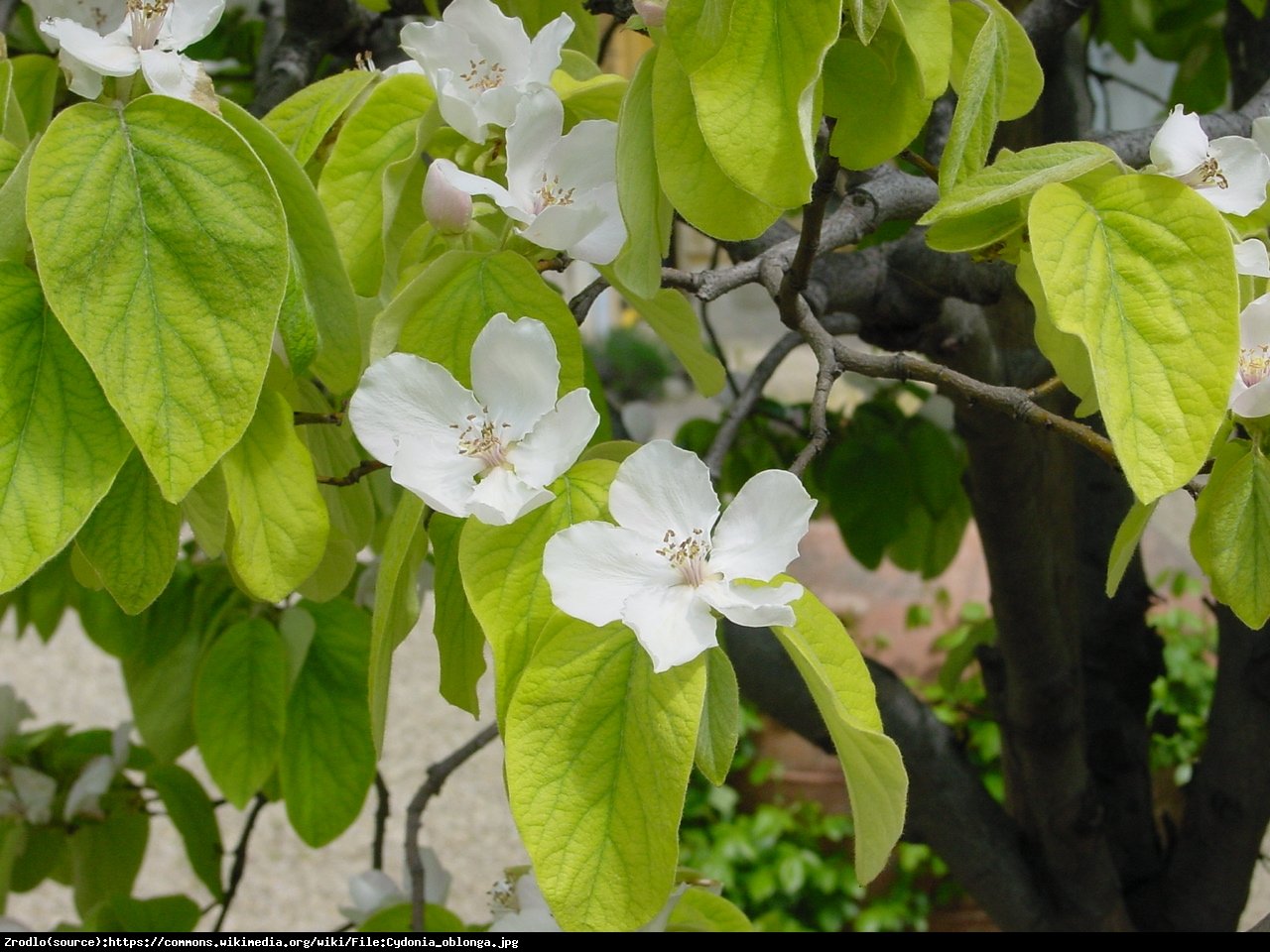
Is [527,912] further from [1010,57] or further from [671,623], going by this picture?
[1010,57]

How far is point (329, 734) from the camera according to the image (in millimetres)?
827

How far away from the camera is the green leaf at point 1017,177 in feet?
1.21

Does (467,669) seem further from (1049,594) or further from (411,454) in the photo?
(1049,594)

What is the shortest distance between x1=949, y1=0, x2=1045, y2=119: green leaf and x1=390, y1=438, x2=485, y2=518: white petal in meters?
0.23

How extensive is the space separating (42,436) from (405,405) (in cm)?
11

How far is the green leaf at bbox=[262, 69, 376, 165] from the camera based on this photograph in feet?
1.52

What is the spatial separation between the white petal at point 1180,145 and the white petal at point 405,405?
243 mm

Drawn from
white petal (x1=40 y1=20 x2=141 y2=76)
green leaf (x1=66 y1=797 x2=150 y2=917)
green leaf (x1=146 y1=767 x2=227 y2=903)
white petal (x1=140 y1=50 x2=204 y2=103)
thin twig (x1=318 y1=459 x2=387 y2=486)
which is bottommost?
green leaf (x1=66 y1=797 x2=150 y2=917)

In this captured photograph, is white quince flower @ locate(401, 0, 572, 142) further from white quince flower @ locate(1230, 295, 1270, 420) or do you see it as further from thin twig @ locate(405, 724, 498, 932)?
thin twig @ locate(405, 724, 498, 932)

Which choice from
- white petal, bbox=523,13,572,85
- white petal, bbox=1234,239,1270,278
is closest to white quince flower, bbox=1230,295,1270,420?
white petal, bbox=1234,239,1270,278

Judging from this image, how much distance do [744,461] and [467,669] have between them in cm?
84

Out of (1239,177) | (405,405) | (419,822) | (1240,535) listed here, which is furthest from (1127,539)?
(419,822)

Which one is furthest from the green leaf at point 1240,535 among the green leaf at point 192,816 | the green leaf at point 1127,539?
the green leaf at point 192,816

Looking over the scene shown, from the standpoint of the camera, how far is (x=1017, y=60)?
1.57 ft
